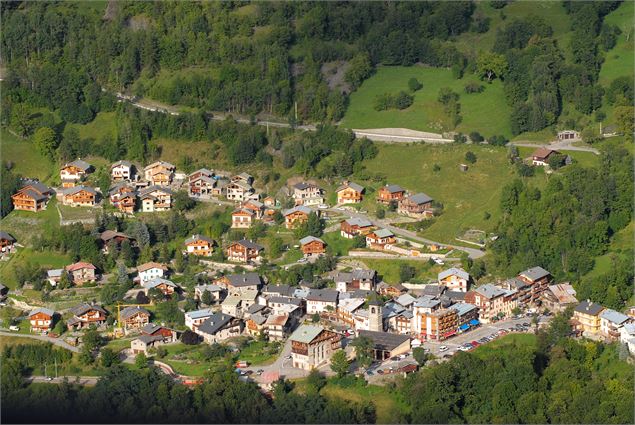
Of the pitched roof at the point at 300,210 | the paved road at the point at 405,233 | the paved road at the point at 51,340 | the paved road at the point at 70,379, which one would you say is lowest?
the paved road at the point at 70,379

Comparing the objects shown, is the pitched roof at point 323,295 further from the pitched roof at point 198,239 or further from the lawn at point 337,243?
the pitched roof at point 198,239

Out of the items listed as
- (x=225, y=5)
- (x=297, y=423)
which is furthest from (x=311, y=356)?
(x=225, y=5)

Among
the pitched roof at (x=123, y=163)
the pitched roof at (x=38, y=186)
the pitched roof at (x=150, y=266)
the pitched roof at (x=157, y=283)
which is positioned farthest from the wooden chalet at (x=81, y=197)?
the pitched roof at (x=157, y=283)

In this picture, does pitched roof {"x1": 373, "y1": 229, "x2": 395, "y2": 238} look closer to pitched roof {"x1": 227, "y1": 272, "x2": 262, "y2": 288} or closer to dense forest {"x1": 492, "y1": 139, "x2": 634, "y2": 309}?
dense forest {"x1": 492, "y1": 139, "x2": 634, "y2": 309}

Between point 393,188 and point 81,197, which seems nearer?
point 393,188

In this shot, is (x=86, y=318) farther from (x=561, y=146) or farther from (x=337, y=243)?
(x=561, y=146)

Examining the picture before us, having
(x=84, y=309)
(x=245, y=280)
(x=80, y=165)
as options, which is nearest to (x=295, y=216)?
(x=245, y=280)
